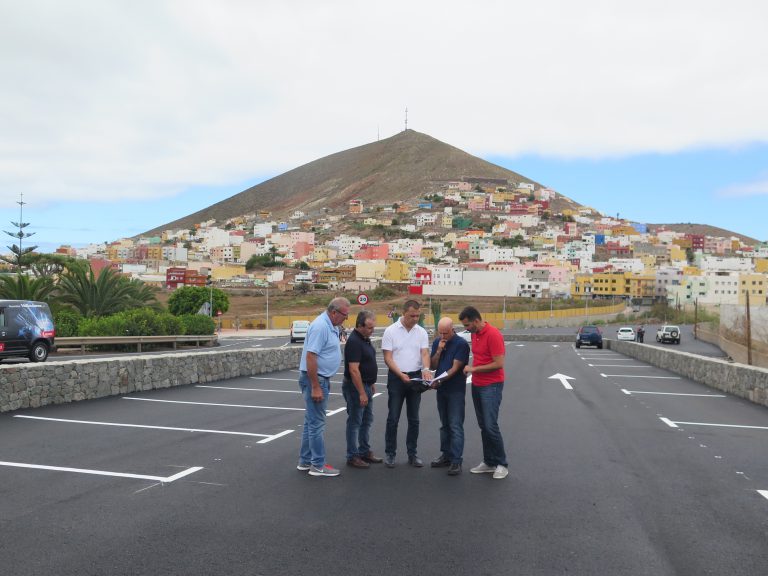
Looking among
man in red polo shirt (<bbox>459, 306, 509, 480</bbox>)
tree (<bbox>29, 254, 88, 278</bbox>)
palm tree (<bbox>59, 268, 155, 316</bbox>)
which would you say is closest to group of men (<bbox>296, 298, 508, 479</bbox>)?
man in red polo shirt (<bbox>459, 306, 509, 480</bbox>)

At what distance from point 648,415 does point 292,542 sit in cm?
897

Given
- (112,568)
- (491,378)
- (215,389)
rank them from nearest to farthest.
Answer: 1. (112,568)
2. (491,378)
3. (215,389)

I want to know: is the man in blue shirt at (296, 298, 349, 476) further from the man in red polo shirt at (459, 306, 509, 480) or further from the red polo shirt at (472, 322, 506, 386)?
the red polo shirt at (472, 322, 506, 386)

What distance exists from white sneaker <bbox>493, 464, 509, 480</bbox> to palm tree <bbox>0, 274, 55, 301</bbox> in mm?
28598

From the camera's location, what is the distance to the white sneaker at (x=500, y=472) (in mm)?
6952

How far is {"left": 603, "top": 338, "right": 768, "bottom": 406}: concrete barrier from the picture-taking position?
46.0 ft

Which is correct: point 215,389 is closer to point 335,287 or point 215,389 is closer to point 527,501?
point 527,501

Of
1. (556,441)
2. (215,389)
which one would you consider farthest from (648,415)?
(215,389)

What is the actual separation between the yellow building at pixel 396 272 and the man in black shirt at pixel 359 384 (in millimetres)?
166914

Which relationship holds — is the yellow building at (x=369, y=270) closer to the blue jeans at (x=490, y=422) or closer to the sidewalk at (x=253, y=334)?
the sidewalk at (x=253, y=334)

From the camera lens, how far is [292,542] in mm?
4906

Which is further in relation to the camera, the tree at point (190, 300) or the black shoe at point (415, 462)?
the tree at point (190, 300)

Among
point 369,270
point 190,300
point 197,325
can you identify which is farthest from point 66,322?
point 369,270

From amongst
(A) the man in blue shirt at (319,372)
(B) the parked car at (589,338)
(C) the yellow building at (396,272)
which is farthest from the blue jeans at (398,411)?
(C) the yellow building at (396,272)
